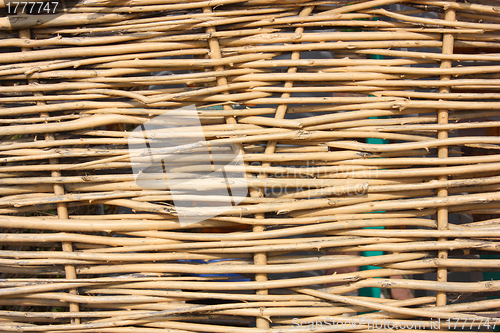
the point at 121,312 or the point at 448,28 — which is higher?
the point at 448,28

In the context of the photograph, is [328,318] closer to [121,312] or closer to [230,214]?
[230,214]

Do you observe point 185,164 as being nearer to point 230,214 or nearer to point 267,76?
point 230,214

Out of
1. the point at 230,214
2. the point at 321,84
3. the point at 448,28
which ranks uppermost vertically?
the point at 448,28

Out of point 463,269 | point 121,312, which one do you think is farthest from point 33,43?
point 463,269

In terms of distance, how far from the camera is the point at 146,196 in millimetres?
777

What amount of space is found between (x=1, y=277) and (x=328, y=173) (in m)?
0.91

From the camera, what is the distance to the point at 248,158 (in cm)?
77

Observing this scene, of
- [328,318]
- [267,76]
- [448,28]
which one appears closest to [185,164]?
[267,76]

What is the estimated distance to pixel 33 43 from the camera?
0.78 meters

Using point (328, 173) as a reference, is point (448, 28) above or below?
above

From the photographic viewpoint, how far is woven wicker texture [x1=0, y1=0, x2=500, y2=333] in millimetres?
767

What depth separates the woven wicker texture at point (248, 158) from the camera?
767 mm

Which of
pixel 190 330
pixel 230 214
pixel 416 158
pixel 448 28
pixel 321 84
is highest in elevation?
pixel 448 28

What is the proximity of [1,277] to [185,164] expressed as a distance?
592mm
